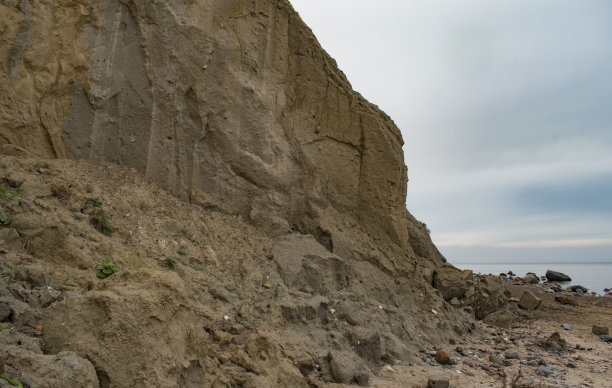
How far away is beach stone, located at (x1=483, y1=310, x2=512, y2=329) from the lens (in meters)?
11.5

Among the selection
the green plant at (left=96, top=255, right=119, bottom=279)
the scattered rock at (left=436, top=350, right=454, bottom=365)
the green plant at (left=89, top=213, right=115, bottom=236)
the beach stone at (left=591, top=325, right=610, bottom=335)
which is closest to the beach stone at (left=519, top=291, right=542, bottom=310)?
the beach stone at (left=591, top=325, right=610, bottom=335)

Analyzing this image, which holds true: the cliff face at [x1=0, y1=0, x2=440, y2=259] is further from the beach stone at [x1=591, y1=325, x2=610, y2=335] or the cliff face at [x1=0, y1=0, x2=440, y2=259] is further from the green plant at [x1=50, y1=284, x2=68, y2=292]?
the beach stone at [x1=591, y1=325, x2=610, y2=335]

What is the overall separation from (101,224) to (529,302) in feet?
46.3

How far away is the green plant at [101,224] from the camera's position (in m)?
5.95

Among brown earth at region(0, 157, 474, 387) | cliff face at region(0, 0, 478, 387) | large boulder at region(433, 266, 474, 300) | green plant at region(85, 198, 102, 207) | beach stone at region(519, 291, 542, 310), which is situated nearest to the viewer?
brown earth at region(0, 157, 474, 387)

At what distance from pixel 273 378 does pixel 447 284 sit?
7582 mm

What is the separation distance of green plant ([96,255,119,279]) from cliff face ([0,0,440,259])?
9.88ft

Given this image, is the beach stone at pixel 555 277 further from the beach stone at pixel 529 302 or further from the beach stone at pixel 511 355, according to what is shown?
the beach stone at pixel 511 355

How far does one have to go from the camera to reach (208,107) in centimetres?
848

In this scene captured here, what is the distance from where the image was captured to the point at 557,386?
693 cm

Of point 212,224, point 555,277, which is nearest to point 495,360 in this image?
point 212,224

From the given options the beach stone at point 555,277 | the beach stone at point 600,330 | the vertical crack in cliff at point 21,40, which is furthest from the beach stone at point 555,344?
the beach stone at point 555,277

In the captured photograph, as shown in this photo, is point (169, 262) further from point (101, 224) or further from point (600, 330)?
point (600, 330)

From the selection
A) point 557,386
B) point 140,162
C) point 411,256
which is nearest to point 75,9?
point 140,162
